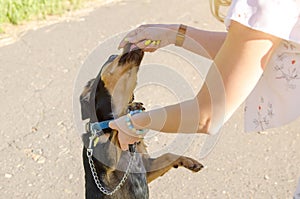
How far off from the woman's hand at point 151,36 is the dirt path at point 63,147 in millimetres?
1620

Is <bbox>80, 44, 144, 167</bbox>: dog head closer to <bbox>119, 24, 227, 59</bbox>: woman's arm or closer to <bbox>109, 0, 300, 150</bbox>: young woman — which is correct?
<bbox>119, 24, 227, 59</bbox>: woman's arm

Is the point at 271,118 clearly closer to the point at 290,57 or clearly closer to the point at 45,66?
the point at 290,57

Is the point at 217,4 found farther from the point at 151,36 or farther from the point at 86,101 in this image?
the point at 86,101

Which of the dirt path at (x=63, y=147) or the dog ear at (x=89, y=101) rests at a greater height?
the dog ear at (x=89, y=101)

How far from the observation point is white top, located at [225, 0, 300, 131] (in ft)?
5.20

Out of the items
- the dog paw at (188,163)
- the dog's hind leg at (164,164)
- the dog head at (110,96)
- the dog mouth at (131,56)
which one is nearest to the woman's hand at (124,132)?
the dog mouth at (131,56)

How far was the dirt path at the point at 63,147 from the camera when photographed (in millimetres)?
3725

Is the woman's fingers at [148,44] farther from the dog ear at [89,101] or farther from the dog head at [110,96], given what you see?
the dog ear at [89,101]

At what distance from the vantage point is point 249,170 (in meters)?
3.88

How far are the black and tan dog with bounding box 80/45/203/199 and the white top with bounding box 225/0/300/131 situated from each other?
0.79m

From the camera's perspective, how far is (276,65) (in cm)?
183

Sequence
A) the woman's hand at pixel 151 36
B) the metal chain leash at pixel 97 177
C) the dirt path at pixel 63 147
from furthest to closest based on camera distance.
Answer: the dirt path at pixel 63 147 → the metal chain leash at pixel 97 177 → the woman's hand at pixel 151 36

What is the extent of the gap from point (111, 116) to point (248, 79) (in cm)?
121

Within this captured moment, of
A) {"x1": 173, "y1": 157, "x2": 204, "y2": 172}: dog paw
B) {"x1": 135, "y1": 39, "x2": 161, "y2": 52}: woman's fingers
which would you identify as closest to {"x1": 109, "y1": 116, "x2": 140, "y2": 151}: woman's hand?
{"x1": 135, "y1": 39, "x2": 161, "y2": 52}: woman's fingers
